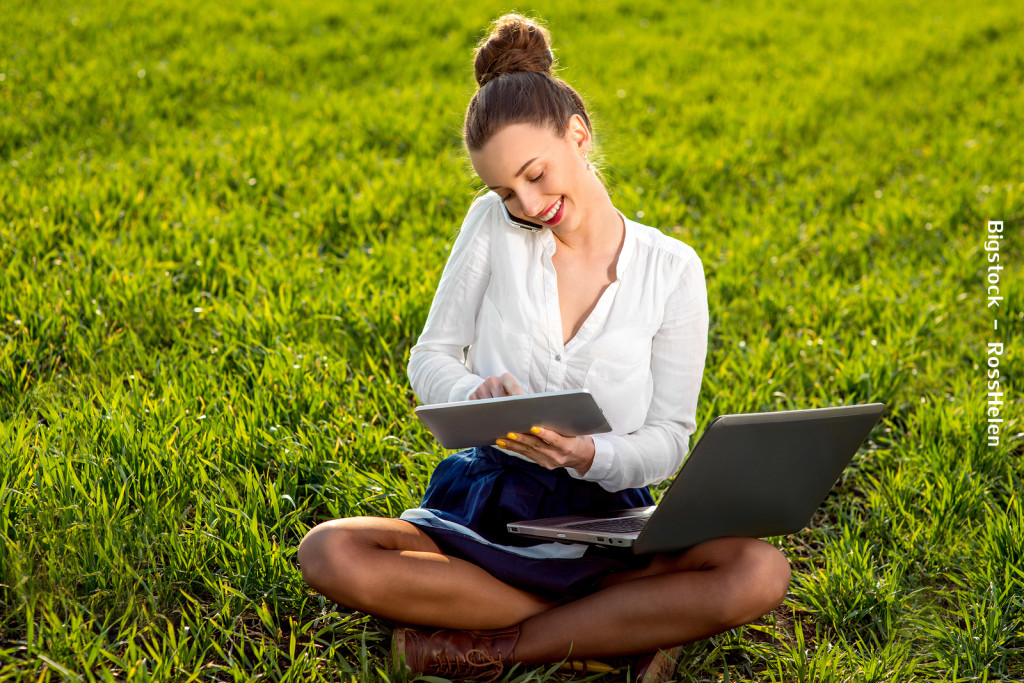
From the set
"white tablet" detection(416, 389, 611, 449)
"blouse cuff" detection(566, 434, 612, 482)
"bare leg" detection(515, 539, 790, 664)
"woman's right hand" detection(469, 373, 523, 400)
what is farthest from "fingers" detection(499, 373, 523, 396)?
"bare leg" detection(515, 539, 790, 664)

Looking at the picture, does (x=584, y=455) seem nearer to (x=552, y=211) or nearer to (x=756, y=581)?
(x=756, y=581)

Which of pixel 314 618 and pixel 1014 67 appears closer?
pixel 314 618

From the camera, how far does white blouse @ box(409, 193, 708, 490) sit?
7.63 feet

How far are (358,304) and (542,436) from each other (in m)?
1.82

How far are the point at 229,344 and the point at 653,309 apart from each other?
1700 mm

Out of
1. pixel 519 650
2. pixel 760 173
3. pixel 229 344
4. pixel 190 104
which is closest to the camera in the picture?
pixel 519 650

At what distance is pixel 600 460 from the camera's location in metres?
2.18

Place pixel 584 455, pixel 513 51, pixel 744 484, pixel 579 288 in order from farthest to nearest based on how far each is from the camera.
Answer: pixel 579 288 → pixel 513 51 → pixel 584 455 → pixel 744 484

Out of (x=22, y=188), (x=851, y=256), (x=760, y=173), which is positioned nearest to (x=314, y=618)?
(x=22, y=188)

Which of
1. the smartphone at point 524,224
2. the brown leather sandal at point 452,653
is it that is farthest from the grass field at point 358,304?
the smartphone at point 524,224

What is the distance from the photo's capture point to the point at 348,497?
105 inches

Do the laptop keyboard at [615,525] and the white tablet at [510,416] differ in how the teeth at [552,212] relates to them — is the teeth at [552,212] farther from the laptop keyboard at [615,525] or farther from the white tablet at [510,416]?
the laptop keyboard at [615,525]

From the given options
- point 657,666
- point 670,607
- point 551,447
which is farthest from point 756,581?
point 551,447

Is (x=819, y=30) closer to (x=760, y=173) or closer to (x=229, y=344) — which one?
(x=760, y=173)
